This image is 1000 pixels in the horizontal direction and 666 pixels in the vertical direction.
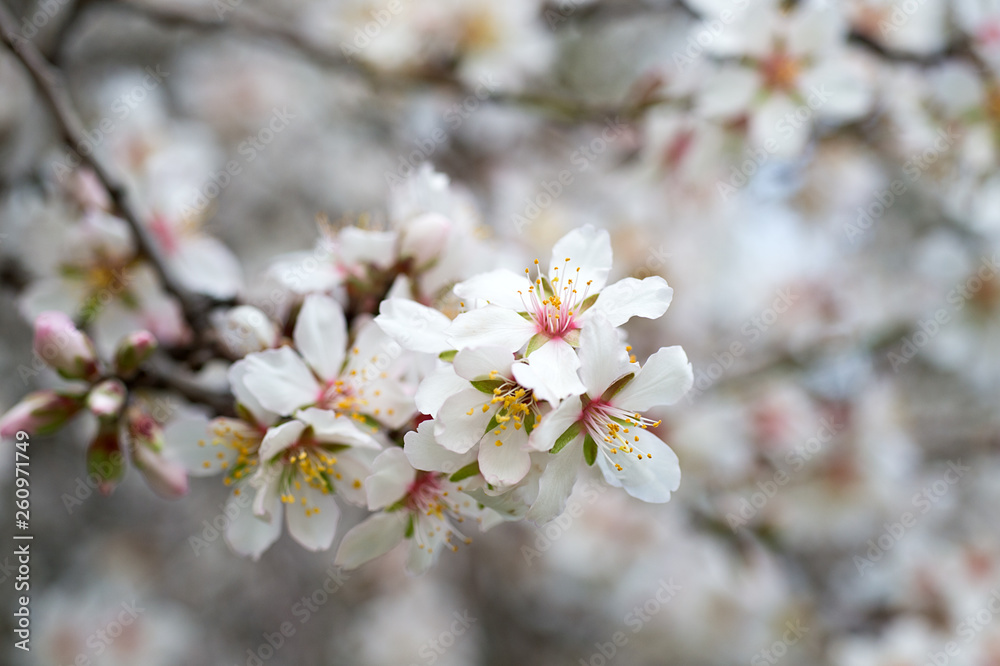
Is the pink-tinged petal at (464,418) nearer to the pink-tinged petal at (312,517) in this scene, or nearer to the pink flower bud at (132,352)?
the pink-tinged petal at (312,517)

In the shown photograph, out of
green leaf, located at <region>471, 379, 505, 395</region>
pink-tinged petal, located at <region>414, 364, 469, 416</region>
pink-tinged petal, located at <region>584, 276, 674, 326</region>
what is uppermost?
pink-tinged petal, located at <region>584, 276, 674, 326</region>

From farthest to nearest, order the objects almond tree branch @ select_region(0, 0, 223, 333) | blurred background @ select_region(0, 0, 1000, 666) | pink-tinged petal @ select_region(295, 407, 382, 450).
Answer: blurred background @ select_region(0, 0, 1000, 666), almond tree branch @ select_region(0, 0, 223, 333), pink-tinged petal @ select_region(295, 407, 382, 450)

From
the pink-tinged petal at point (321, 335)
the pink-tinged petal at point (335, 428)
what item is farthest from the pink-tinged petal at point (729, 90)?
the pink-tinged petal at point (335, 428)

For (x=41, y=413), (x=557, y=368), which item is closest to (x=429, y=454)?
(x=557, y=368)

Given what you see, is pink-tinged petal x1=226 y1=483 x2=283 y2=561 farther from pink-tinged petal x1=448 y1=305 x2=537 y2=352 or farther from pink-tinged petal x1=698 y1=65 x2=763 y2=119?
pink-tinged petal x1=698 y1=65 x2=763 y2=119

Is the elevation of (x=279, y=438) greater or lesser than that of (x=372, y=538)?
greater

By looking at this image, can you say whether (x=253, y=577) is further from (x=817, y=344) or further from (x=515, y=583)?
(x=817, y=344)

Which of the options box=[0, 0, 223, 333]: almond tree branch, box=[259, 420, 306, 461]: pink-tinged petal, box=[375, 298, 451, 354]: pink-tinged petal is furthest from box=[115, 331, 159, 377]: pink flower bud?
box=[375, 298, 451, 354]: pink-tinged petal

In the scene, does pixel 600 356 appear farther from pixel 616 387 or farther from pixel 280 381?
pixel 280 381
